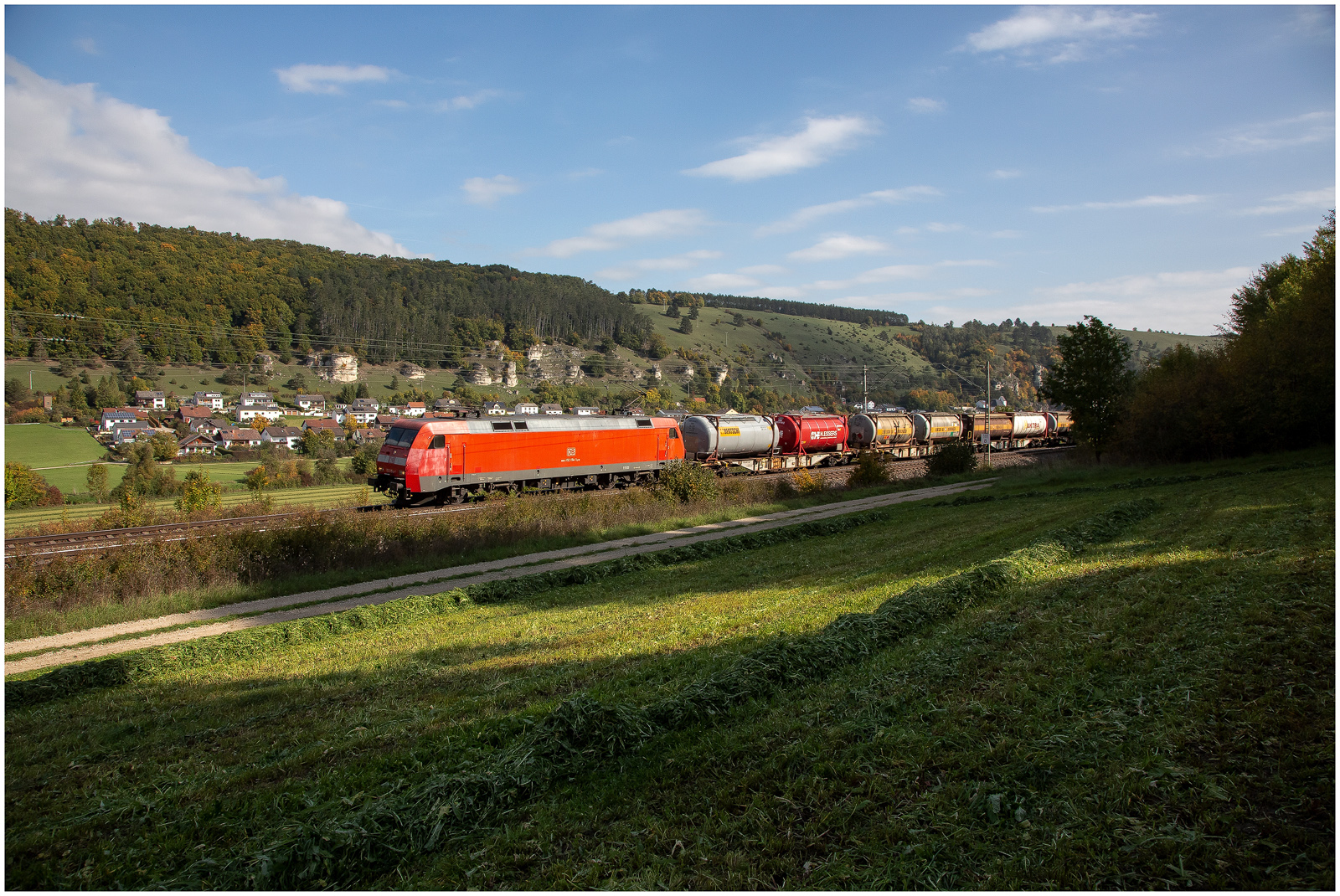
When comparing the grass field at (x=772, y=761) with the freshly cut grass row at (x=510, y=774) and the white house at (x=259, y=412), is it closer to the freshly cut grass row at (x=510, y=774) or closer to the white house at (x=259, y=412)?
the freshly cut grass row at (x=510, y=774)

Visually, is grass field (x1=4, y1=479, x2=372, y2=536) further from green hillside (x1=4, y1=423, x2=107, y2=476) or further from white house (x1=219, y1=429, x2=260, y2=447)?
white house (x1=219, y1=429, x2=260, y2=447)

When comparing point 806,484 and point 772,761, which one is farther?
point 806,484

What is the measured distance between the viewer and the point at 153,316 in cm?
8756

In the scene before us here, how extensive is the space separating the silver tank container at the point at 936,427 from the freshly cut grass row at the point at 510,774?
49.3 m

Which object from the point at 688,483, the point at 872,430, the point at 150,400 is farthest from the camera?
the point at 150,400

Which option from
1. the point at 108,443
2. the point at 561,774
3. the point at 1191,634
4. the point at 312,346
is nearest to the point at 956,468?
the point at 1191,634

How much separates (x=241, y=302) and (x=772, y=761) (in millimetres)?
112781

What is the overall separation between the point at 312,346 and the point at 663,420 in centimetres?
8429

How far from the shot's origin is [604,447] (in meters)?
35.2

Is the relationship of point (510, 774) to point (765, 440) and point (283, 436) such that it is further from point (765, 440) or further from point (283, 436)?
point (283, 436)

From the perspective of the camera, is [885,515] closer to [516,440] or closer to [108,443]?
[516,440]

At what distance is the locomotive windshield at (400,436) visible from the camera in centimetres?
2848

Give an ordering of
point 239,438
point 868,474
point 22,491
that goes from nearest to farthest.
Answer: point 868,474, point 22,491, point 239,438

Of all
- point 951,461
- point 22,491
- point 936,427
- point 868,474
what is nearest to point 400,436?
point 868,474
